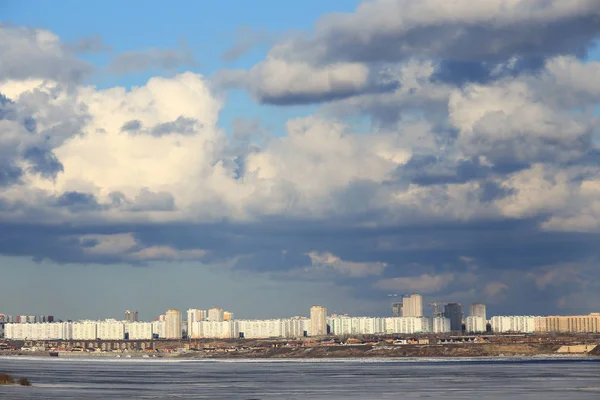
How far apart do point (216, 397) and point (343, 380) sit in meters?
44.3

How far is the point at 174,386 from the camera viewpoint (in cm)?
12875

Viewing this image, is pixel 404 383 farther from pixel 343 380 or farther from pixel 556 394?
pixel 556 394

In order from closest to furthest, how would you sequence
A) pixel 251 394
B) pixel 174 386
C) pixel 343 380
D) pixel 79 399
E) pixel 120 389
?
pixel 79 399 → pixel 251 394 → pixel 120 389 → pixel 174 386 → pixel 343 380

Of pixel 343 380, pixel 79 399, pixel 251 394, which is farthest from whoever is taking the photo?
pixel 343 380

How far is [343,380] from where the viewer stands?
14375cm

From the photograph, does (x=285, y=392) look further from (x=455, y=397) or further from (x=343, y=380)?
(x=343, y=380)

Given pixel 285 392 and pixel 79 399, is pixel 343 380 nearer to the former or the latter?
pixel 285 392

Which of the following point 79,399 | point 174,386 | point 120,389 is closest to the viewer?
point 79,399

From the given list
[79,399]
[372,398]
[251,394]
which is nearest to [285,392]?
[251,394]

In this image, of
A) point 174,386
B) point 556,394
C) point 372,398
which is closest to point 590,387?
point 556,394

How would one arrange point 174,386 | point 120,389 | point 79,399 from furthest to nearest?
point 174,386
point 120,389
point 79,399

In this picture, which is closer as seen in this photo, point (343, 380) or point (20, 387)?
point (20, 387)

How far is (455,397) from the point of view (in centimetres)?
10044

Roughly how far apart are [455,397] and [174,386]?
43079mm
